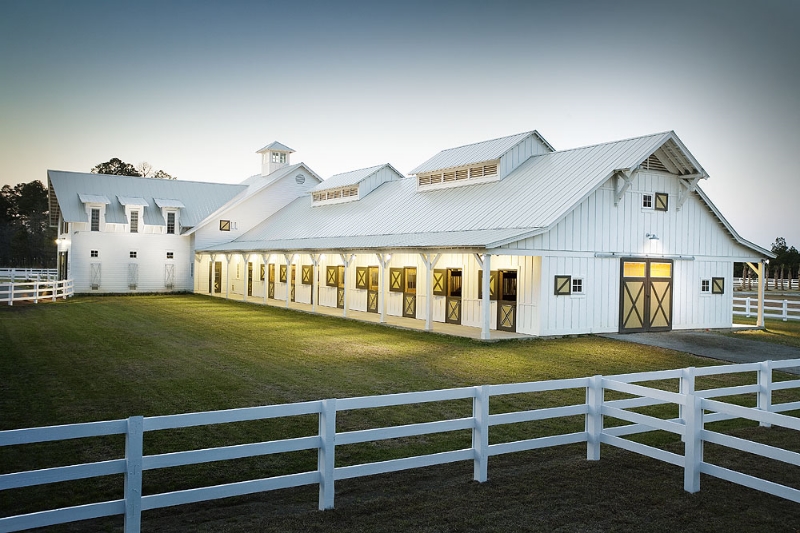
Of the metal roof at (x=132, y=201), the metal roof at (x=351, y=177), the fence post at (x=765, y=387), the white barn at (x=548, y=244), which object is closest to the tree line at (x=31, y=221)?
the metal roof at (x=132, y=201)

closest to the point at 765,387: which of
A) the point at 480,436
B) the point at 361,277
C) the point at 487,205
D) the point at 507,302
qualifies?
the point at 480,436

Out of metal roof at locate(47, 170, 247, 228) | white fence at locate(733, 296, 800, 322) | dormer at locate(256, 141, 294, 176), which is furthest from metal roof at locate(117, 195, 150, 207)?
white fence at locate(733, 296, 800, 322)

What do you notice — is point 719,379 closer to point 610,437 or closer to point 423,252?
point 610,437

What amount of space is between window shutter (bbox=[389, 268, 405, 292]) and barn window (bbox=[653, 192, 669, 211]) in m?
9.92

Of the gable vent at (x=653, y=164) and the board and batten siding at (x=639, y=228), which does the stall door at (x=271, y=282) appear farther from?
the gable vent at (x=653, y=164)

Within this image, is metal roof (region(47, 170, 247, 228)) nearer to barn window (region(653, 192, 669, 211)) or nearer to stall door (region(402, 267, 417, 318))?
stall door (region(402, 267, 417, 318))

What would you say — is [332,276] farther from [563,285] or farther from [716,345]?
[716,345]

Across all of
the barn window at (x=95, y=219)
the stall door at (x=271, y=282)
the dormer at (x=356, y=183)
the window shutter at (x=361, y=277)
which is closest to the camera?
the window shutter at (x=361, y=277)

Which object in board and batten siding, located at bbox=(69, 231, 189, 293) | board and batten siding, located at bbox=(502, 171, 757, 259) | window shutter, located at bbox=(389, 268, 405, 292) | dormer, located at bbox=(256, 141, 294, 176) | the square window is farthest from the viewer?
dormer, located at bbox=(256, 141, 294, 176)

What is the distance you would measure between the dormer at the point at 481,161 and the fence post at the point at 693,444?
64.2 feet

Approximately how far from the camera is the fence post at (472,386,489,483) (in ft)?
23.4

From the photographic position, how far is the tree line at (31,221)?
93.8 metres

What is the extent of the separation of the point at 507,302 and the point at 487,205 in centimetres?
431

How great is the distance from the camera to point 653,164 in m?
23.0
